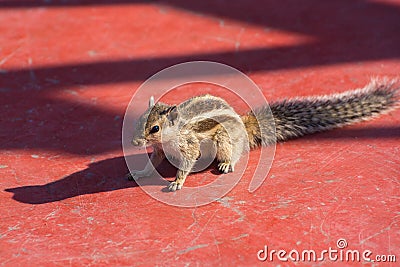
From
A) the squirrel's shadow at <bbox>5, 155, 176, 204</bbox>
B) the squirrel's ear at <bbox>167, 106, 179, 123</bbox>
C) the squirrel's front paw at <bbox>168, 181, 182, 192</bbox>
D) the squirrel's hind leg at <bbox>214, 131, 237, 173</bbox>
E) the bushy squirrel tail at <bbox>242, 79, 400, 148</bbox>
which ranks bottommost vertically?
the squirrel's shadow at <bbox>5, 155, 176, 204</bbox>

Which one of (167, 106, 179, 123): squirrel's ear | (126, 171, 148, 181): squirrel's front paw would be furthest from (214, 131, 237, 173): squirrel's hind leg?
(126, 171, 148, 181): squirrel's front paw

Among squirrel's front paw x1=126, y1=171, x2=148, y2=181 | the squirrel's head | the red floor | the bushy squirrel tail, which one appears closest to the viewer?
the red floor

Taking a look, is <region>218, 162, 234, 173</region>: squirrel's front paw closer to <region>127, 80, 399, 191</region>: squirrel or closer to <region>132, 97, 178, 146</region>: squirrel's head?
<region>127, 80, 399, 191</region>: squirrel

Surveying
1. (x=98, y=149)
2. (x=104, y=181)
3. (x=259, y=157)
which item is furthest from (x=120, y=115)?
(x=259, y=157)

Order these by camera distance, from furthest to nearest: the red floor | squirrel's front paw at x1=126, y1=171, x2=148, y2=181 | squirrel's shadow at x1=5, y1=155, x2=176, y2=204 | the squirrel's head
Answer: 1. squirrel's front paw at x1=126, y1=171, x2=148, y2=181
2. squirrel's shadow at x1=5, y1=155, x2=176, y2=204
3. the squirrel's head
4. the red floor

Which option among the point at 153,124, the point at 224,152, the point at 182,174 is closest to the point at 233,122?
the point at 224,152

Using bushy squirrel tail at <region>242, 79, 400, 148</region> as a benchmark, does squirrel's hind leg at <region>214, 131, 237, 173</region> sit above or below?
below
